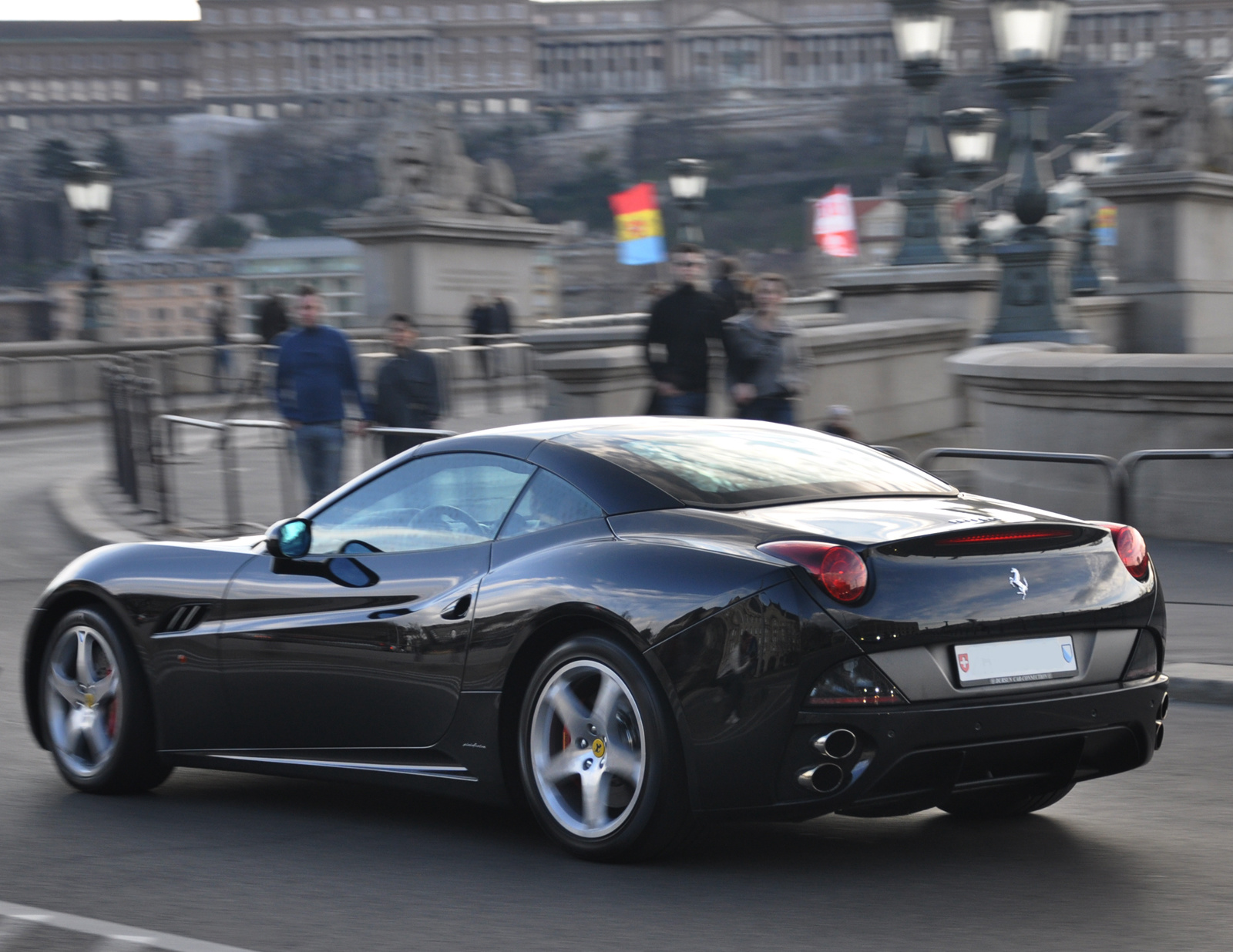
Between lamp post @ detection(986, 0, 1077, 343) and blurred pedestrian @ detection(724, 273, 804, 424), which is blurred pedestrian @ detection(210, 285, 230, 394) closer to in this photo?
lamp post @ detection(986, 0, 1077, 343)

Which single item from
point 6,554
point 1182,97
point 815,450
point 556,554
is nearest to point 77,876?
point 556,554

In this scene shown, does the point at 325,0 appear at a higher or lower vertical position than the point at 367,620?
higher

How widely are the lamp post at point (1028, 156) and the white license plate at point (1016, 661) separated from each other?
11.8 metres

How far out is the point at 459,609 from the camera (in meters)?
5.19

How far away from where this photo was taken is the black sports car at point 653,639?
4520 mm

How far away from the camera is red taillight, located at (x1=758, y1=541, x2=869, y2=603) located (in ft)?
14.8

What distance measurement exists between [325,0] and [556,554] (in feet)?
623

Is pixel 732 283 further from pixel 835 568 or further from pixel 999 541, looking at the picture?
pixel 835 568

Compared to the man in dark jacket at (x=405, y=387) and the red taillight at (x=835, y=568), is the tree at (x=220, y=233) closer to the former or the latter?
the man in dark jacket at (x=405, y=387)

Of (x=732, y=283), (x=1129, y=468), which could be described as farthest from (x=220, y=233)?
(x=1129, y=468)

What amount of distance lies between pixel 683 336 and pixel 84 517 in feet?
19.2

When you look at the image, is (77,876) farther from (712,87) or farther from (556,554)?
(712,87)

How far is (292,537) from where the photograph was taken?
18.7 feet

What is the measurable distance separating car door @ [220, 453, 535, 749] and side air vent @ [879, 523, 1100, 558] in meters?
1.22
